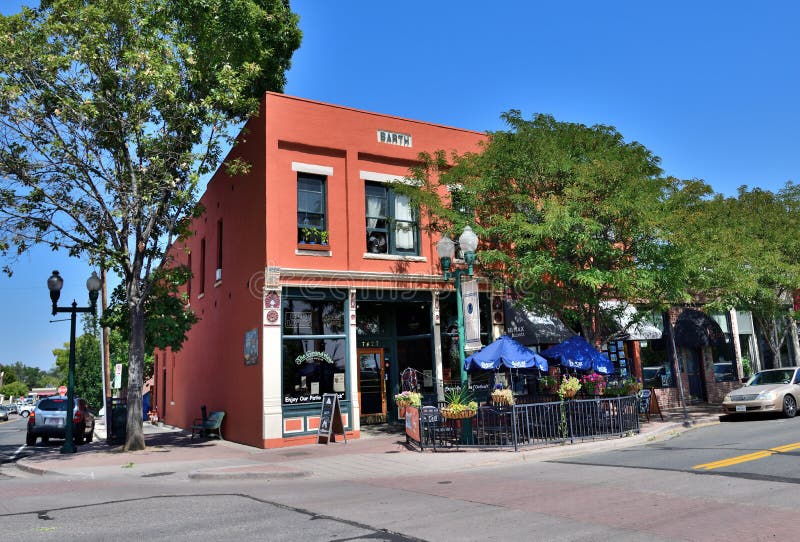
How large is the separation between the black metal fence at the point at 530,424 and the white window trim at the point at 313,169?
7977 mm

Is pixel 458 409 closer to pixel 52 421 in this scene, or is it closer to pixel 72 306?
pixel 72 306

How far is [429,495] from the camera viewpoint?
863 centimetres

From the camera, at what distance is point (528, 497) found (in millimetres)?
8055

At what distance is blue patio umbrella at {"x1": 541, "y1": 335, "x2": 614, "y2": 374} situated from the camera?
48.3 ft

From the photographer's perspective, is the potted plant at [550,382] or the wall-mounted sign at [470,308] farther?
the potted plant at [550,382]

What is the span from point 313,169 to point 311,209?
1.20 metres

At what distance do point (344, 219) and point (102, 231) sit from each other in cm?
678

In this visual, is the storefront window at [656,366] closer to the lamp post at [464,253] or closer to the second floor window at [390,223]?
the second floor window at [390,223]

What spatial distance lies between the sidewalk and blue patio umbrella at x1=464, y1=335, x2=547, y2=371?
1.99 m

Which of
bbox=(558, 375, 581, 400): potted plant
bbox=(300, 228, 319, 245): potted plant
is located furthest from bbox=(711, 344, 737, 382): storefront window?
bbox=(300, 228, 319, 245): potted plant

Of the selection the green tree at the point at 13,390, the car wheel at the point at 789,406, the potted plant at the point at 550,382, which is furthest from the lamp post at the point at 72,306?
the green tree at the point at 13,390

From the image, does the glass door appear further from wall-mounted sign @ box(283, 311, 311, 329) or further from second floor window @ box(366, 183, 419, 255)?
second floor window @ box(366, 183, 419, 255)

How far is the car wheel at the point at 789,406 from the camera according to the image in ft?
57.7

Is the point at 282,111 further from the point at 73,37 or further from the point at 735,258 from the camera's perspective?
the point at 735,258
